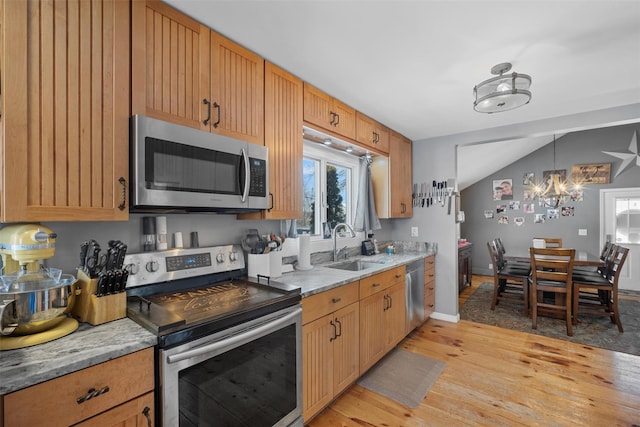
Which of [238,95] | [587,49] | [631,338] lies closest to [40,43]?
[238,95]

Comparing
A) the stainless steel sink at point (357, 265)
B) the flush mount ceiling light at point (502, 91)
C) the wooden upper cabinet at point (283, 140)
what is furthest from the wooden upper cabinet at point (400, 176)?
the wooden upper cabinet at point (283, 140)

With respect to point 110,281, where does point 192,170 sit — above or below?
above

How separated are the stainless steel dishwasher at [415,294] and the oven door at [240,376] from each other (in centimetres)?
166

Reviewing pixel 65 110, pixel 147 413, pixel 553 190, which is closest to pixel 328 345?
pixel 147 413

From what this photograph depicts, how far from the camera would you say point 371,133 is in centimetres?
299

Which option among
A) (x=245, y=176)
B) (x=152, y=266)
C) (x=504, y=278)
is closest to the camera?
(x=152, y=266)

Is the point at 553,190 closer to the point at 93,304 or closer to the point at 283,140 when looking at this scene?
the point at 283,140

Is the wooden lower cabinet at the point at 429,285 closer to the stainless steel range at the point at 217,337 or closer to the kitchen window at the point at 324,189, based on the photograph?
the kitchen window at the point at 324,189

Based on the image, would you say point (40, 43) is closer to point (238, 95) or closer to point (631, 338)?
point (238, 95)

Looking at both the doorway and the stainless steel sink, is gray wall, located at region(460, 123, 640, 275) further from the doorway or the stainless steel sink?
the stainless steel sink

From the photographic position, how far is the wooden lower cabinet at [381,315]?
226cm

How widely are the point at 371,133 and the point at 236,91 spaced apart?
5.34 feet

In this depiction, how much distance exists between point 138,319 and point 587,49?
9.17ft

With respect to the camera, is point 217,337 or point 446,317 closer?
point 217,337
